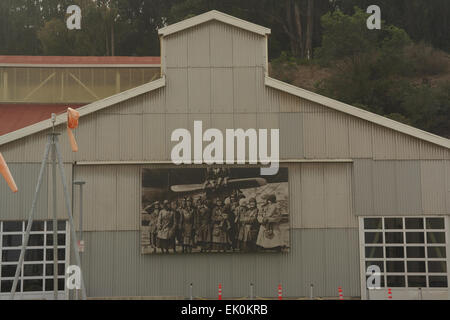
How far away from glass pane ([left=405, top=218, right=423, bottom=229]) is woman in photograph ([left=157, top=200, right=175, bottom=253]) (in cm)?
1103

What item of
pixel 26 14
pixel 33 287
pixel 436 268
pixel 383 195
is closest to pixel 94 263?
pixel 33 287

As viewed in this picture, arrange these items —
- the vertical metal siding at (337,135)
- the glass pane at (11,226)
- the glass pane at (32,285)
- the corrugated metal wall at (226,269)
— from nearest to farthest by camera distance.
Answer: the glass pane at (32,285), the glass pane at (11,226), the corrugated metal wall at (226,269), the vertical metal siding at (337,135)

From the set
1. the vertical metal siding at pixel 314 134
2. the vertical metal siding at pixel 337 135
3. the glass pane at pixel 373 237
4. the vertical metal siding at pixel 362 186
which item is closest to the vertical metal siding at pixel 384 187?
the vertical metal siding at pixel 362 186

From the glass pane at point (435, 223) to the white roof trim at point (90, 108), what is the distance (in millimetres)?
14158

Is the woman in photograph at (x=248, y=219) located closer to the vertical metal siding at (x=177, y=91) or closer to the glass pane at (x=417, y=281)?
the vertical metal siding at (x=177, y=91)

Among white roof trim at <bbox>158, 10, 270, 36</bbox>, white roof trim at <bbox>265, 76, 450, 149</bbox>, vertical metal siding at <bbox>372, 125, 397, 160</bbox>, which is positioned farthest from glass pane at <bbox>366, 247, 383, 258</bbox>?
white roof trim at <bbox>158, 10, 270, 36</bbox>

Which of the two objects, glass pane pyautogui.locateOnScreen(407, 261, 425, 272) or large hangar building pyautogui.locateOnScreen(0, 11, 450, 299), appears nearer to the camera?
large hangar building pyautogui.locateOnScreen(0, 11, 450, 299)

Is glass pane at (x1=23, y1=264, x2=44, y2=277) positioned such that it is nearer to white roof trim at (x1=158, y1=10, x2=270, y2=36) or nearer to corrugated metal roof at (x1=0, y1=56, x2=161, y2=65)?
white roof trim at (x1=158, y1=10, x2=270, y2=36)

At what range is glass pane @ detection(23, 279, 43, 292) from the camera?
27141mm

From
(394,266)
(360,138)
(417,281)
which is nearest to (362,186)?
(360,138)

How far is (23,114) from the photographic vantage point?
37.0 meters

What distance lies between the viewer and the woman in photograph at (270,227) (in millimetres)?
27797

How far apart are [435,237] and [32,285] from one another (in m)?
18.9

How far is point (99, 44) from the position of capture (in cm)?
7219
